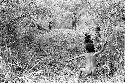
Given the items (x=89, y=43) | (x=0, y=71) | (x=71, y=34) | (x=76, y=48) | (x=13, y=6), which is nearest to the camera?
(x=89, y=43)

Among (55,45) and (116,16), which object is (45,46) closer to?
(55,45)

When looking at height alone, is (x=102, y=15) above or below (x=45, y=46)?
above

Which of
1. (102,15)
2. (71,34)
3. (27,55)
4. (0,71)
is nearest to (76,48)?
(71,34)

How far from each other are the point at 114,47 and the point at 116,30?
726 millimetres

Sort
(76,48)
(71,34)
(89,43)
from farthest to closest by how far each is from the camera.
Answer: (71,34), (76,48), (89,43)

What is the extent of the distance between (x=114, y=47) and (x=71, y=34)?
8401mm

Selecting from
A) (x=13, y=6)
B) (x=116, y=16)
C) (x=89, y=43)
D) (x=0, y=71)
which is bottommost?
(x=0, y=71)

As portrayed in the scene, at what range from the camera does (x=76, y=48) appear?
16.1m

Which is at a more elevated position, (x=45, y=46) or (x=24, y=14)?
(x=24, y=14)

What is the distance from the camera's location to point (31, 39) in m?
14.8

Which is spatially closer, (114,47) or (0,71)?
(0,71)

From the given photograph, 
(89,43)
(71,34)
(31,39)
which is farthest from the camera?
(71,34)

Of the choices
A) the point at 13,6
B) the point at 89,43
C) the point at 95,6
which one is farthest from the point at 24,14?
the point at 89,43

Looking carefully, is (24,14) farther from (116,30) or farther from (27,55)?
(116,30)
